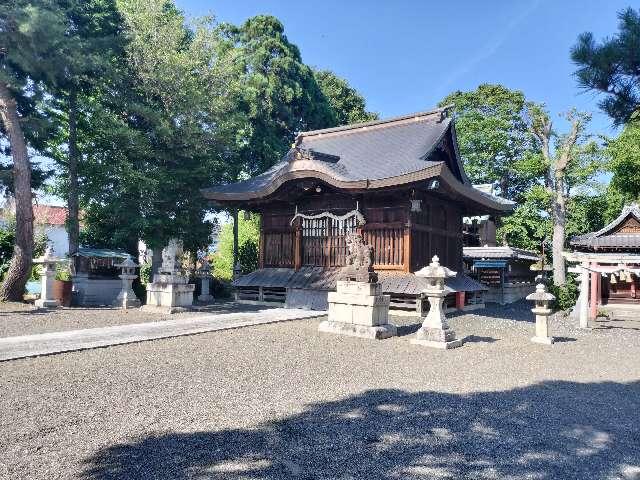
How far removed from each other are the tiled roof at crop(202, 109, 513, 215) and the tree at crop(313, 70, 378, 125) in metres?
14.7

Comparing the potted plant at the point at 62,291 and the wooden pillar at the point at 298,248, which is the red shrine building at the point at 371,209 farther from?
the potted plant at the point at 62,291

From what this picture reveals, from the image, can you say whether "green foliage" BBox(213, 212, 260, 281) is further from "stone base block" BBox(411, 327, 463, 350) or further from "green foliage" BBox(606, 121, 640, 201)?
"stone base block" BBox(411, 327, 463, 350)

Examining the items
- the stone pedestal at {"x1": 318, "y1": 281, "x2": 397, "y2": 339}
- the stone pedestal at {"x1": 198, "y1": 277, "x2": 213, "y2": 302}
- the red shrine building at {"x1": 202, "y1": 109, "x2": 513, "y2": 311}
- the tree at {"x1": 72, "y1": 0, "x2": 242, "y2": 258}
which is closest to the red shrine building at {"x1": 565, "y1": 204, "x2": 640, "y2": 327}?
the red shrine building at {"x1": 202, "y1": 109, "x2": 513, "y2": 311}

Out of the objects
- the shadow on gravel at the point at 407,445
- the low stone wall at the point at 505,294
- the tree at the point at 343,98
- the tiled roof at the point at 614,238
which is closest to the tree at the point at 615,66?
the shadow on gravel at the point at 407,445

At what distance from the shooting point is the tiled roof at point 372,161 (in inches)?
506

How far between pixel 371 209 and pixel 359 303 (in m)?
5.66

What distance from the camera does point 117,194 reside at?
15.8 meters

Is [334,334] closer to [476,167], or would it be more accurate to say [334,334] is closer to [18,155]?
[18,155]

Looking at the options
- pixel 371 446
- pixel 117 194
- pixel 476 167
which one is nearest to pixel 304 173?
pixel 117 194

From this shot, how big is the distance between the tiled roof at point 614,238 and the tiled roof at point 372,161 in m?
2.89

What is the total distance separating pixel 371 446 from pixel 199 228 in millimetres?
15076

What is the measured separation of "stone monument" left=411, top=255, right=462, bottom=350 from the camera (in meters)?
8.36

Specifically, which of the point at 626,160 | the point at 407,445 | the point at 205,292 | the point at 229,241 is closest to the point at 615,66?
the point at 407,445

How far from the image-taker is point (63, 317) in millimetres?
11102
